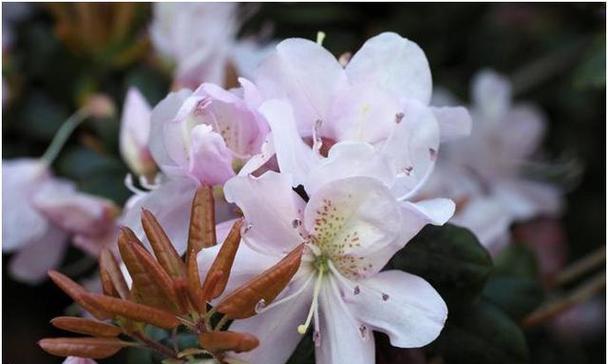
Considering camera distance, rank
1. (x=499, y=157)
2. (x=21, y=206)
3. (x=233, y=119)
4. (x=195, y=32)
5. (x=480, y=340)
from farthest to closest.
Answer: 1. (x=499, y=157)
2. (x=195, y=32)
3. (x=21, y=206)
4. (x=480, y=340)
5. (x=233, y=119)

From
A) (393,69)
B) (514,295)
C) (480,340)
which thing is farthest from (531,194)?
(393,69)

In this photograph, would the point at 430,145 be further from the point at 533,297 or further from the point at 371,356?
the point at 533,297

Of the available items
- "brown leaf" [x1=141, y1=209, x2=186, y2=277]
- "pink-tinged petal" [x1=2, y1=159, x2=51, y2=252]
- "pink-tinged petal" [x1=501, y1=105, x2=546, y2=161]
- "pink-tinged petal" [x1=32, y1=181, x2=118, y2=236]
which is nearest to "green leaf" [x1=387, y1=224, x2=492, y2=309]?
"brown leaf" [x1=141, y1=209, x2=186, y2=277]

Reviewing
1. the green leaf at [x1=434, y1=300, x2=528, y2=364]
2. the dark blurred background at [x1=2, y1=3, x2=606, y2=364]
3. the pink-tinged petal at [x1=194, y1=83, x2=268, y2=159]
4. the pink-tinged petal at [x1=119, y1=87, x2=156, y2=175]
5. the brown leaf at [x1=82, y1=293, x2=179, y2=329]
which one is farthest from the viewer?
the dark blurred background at [x1=2, y1=3, x2=606, y2=364]

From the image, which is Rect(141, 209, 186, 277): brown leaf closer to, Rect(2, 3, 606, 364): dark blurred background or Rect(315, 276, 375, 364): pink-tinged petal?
Rect(315, 276, 375, 364): pink-tinged petal

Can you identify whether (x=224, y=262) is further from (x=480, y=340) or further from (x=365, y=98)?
(x=480, y=340)

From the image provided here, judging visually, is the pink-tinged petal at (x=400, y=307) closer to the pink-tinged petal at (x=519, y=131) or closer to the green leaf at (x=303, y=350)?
the green leaf at (x=303, y=350)
